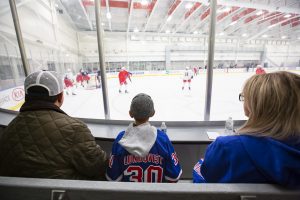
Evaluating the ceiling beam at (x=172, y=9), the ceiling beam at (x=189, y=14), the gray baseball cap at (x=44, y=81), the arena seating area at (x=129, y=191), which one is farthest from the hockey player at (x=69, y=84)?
the ceiling beam at (x=189, y=14)

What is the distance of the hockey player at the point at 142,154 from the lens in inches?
33.3

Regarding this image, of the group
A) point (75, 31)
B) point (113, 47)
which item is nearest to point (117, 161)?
point (75, 31)

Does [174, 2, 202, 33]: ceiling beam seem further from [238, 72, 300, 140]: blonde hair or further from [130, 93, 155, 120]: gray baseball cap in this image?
[238, 72, 300, 140]: blonde hair

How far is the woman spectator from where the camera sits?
519 mm

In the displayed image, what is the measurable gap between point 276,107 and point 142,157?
1.97 feet

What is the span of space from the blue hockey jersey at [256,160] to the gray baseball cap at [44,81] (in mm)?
806

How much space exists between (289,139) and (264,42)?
15398mm

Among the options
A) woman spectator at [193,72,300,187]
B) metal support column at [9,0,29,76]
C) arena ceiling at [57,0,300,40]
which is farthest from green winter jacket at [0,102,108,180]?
arena ceiling at [57,0,300,40]

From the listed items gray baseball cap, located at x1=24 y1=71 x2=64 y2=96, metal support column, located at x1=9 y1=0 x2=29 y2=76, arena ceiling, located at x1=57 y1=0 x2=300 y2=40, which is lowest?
gray baseball cap, located at x1=24 y1=71 x2=64 y2=96

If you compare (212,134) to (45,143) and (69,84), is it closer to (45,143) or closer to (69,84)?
(45,143)

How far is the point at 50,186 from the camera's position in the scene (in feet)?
1.96

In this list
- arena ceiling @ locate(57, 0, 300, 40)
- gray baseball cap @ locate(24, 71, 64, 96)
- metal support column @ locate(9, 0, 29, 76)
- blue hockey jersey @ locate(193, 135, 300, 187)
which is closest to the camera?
blue hockey jersey @ locate(193, 135, 300, 187)

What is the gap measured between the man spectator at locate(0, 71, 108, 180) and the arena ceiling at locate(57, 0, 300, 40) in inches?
174

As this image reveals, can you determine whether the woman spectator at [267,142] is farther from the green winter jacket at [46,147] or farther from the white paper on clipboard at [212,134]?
the white paper on clipboard at [212,134]
